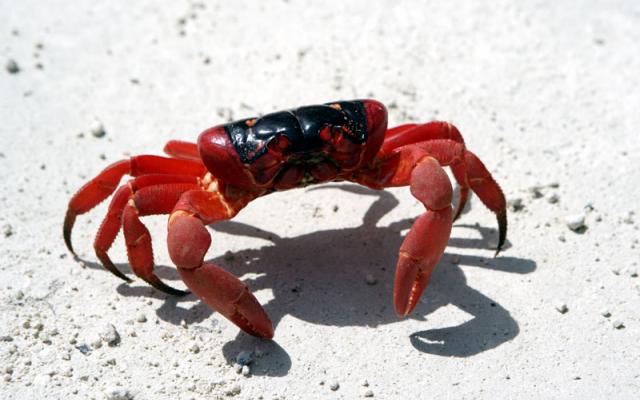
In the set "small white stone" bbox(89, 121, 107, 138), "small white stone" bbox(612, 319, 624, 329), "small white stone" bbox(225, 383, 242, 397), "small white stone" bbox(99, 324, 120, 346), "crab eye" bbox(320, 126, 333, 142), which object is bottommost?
"small white stone" bbox(225, 383, 242, 397)

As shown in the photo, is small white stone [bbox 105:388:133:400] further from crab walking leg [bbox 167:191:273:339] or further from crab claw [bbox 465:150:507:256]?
crab claw [bbox 465:150:507:256]

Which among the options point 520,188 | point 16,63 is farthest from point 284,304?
point 16,63

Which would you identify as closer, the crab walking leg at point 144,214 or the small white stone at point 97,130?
the crab walking leg at point 144,214

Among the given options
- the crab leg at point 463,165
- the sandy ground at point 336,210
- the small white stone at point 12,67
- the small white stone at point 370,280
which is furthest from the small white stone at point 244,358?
the small white stone at point 12,67

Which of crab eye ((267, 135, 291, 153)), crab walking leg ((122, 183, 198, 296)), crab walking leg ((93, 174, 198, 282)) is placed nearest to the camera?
crab eye ((267, 135, 291, 153))

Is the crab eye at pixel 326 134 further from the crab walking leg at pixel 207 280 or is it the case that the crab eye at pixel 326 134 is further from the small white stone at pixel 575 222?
the small white stone at pixel 575 222


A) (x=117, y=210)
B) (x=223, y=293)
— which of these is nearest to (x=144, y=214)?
(x=117, y=210)

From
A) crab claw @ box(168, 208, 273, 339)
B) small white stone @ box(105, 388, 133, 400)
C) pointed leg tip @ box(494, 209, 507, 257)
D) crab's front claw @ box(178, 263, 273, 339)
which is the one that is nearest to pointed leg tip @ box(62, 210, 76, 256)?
crab claw @ box(168, 208, 273, 339)
